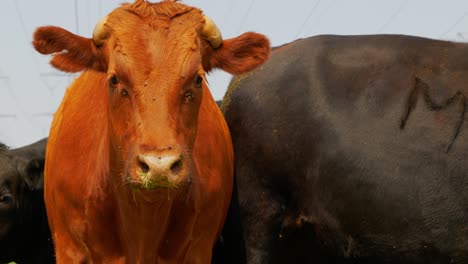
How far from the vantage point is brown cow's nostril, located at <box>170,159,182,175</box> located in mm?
5543

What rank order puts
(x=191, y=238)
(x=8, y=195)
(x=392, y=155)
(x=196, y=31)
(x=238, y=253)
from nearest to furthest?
(x=196, y=31) < (x=191, y=238) < (x=392, y=155) < (x=238, y=253) < (x=8, y=195)

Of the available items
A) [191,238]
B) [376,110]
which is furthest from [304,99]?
[191,238]

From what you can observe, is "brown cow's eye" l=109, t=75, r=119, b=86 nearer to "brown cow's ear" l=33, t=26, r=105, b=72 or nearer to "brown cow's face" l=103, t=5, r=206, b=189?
"brown cow's face" l=103, t=5, r=206, b=189

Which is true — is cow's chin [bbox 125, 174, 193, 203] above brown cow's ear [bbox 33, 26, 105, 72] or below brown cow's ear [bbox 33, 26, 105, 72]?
below

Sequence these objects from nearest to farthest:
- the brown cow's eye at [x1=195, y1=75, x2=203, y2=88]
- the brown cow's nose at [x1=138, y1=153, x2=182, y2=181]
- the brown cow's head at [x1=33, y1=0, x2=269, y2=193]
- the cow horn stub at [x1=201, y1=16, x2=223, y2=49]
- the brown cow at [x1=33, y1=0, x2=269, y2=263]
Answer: the brown cow's nose at [x1=138, y1=153, x2=182, y2=181]
the brown cow's head at [x1=33, y1=0, x2=269, y2=193]
the brown cow at [x1=33, y1=0, x2=269, y2=263]
the brown cow's eye at [x1=195, y1=75, x2=203, y2=88]
the cow horn stub at [x1=201, y1=16, x2=223, y2=49]

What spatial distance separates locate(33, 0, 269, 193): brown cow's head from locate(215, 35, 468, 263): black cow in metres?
1.51

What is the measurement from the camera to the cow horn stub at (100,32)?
20.1 feet

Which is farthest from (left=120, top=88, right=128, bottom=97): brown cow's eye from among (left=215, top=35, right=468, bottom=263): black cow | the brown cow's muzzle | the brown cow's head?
(left=215, top=35, right=468, bottom=263): black cow

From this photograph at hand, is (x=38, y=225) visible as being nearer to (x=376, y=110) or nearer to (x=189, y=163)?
(x=376, y=110)

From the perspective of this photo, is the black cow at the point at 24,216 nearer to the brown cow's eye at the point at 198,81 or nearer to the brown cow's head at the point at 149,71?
the brown cow's head at the point at 149,71

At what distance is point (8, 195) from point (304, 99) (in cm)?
430

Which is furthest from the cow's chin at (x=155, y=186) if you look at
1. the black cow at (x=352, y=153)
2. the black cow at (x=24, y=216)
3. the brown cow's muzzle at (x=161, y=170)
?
the black cow at (x=24, y=216)

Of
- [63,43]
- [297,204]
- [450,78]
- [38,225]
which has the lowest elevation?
[38,225]

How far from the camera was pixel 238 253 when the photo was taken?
8086mm
